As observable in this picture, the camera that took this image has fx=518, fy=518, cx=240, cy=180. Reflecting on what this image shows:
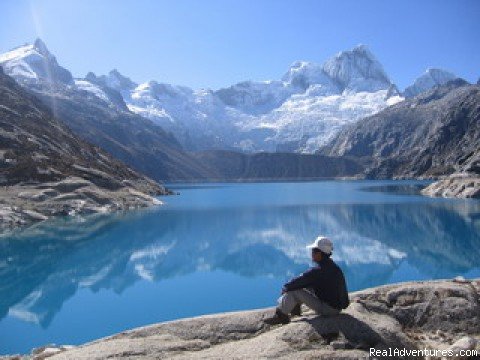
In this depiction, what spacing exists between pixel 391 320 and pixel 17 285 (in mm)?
46161

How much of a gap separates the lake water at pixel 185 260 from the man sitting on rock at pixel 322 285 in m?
22.3

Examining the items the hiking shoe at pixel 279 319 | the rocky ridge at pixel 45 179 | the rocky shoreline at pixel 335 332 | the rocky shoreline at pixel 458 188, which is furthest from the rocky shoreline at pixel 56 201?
the rocky shoreline at pixel 458 188

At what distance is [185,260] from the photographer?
66750mm

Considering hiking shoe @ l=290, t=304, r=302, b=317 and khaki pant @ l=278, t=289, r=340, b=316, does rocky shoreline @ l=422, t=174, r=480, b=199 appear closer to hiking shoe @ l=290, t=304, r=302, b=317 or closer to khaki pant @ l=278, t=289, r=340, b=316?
hiking shoe @ l=290, t=304, r=302, b=317

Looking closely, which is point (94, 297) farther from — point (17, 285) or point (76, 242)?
point (76, 242)

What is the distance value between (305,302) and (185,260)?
177 ft

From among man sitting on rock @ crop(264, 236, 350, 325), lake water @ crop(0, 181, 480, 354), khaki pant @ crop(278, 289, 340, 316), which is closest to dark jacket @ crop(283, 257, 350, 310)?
man sitting on rock @ crop(264, 236, 350, 325)

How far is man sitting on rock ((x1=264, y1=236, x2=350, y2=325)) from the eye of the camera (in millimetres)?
13953

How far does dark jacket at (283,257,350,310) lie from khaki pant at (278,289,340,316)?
13cm

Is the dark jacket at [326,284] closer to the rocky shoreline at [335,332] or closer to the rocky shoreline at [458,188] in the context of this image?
the rocky shoreline at [335,332]

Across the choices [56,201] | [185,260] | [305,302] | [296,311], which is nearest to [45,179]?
[56,201]

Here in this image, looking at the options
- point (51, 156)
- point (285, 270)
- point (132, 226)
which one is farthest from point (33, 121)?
point (285, 270)

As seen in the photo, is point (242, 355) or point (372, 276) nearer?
point (242, 355)

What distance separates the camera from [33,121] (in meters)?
185
